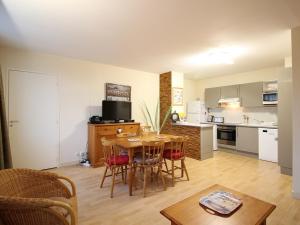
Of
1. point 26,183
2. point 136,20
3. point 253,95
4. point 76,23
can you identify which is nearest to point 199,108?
point 253,95

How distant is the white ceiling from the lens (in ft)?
6.64

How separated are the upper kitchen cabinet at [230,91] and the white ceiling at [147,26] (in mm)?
1657

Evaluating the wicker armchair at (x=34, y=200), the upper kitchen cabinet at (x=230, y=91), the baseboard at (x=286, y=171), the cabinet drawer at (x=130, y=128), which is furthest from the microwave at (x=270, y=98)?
the wicker armchair at (x=34, y=200)

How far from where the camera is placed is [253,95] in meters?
5.00

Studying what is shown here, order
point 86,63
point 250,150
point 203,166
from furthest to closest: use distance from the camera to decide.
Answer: point 250,150 → point 86,63 → point 203,166

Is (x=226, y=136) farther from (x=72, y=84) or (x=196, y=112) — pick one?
(x=72, y=84)

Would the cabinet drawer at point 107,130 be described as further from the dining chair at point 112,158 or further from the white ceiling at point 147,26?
the white ceiling at point 147,26

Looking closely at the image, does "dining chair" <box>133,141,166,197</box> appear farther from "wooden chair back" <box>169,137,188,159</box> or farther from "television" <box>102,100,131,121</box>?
"television" <box>102,100,131,121</box>

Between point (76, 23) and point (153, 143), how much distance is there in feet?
6.80

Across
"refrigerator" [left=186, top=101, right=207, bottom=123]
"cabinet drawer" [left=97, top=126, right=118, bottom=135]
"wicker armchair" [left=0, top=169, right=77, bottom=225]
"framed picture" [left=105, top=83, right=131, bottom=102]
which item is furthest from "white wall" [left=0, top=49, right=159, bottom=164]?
"refrigerator" [left=186, top=101, right=207, bottom=123]

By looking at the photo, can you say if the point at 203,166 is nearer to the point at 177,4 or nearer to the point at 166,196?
the point at 166,196

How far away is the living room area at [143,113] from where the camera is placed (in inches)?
65.7

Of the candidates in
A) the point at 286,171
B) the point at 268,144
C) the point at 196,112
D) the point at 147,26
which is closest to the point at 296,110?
the point at 286,171

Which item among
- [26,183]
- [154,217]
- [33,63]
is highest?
[33,63]
